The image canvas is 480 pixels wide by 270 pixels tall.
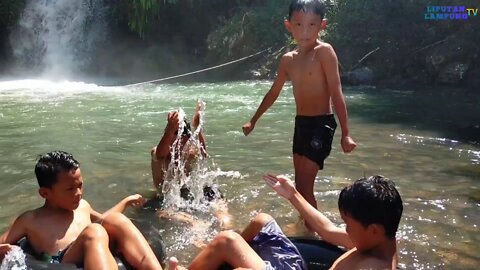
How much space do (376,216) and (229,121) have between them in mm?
6490

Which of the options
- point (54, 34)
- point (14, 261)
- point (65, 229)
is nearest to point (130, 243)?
point (65, 229)

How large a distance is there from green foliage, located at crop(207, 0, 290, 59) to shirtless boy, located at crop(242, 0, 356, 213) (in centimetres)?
1229

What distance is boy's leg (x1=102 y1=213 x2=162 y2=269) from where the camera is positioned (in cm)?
277

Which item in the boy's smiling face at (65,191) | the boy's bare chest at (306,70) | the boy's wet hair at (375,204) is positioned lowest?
the boy's smiling face at (65,191)

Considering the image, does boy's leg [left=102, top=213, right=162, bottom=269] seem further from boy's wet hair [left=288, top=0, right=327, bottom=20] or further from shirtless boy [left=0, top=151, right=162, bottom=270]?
boy's wet hair [left=288, top=0, right=327, bottom=20]

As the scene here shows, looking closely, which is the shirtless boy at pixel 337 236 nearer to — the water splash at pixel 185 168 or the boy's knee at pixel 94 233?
the boy's knee at pixel 94 233

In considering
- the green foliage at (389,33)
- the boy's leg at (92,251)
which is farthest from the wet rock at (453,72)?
the boy's leg at (92,251)

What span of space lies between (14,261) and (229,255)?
1052 mm

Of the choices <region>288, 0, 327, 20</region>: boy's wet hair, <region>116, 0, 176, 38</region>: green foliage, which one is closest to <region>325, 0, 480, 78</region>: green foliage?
<region>116, 0, 176, 38</region>: green foliage

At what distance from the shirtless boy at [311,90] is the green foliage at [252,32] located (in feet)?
40.3

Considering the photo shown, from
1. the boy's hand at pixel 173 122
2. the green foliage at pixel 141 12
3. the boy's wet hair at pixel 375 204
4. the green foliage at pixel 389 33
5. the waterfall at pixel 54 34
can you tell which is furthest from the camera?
the waterfall at pixel 54 34

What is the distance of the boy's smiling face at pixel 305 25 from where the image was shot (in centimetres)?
354

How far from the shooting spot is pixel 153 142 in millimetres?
7086

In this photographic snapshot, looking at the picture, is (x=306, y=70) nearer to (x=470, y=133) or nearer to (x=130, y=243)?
(x=130, y=243)
